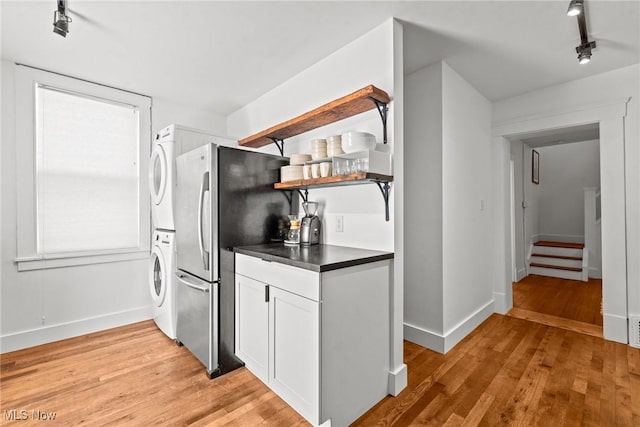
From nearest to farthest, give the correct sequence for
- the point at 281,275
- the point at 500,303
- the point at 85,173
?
1. the point at 281,275
2. the point at 85,173
3. the point at 500,303

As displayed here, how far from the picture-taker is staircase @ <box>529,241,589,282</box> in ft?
16.8

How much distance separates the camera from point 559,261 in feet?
17.8

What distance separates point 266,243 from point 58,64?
2.54m

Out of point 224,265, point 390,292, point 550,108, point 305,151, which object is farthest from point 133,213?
point 550,108

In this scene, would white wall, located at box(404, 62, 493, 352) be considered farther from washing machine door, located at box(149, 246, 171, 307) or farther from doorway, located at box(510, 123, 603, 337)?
washing machine door, located at box(149, 246, 171, 307)

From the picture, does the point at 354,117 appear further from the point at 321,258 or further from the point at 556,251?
the point at 556,251

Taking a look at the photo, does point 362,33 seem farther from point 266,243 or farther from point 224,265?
point 224,265

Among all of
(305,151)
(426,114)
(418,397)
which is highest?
(426,114)

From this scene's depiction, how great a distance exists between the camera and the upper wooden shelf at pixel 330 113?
75.6 inches

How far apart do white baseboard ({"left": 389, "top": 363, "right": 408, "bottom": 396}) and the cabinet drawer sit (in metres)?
0.91

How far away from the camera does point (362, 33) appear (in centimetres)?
219

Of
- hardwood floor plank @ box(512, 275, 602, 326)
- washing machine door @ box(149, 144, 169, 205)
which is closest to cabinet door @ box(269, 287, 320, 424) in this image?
washing machine door @ box(149, 144, 169, 205)

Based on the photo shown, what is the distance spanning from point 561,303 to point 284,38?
454 centimetres

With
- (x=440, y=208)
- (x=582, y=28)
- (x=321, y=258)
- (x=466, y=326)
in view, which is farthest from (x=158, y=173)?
(x=582, y=28)
